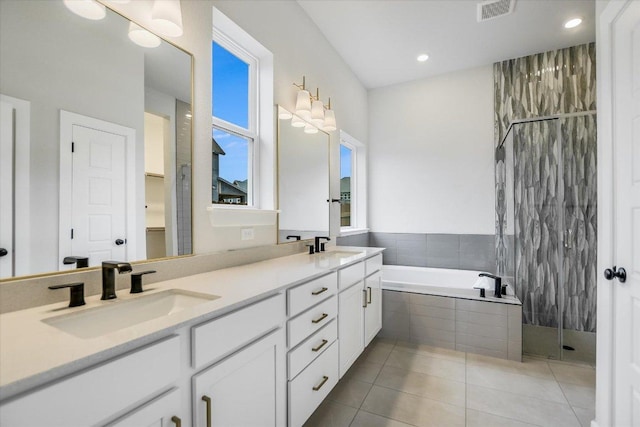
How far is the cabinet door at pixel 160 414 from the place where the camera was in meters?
0.73

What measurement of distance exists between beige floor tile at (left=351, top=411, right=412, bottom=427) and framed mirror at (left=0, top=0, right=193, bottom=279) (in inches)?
53.6

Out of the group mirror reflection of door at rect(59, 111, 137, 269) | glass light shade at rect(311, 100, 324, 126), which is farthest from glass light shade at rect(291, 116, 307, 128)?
mirror reflection of door at rect(59, 111, 137, 269)

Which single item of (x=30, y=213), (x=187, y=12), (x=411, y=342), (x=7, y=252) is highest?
(x=187, y=12)

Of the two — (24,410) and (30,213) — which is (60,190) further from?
(24,410)

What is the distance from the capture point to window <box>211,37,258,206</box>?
1870 millimetres

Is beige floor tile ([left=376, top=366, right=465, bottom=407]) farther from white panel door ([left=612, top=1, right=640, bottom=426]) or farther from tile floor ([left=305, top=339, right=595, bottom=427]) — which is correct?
white panel door ([left=612, top=1, right=640, bottom=426])

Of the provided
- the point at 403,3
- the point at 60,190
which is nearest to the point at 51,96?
the point at 60,190

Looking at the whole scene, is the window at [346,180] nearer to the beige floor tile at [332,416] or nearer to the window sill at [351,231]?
the window sill at [351,231]

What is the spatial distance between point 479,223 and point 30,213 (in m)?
3.88

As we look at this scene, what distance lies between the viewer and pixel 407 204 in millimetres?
4000

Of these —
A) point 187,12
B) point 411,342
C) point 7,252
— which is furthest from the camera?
point 411,342

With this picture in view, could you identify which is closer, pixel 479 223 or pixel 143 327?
pixel 143 327

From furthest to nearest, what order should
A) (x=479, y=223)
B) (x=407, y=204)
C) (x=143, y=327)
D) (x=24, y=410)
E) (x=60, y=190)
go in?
(x=407, y=204), (x=479, y=223), (x=60, y=190), (x=143, y=327), (x=24, y=410)

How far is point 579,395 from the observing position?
1.98m
